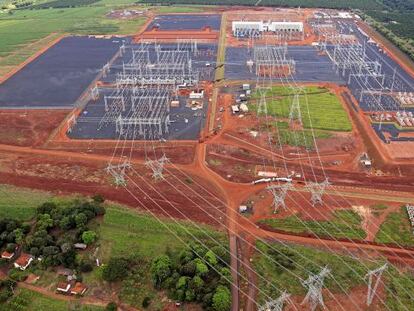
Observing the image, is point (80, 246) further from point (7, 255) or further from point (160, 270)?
point (160, 270)

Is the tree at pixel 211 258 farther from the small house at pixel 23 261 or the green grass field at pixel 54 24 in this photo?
the green grass field at pixel 54 24

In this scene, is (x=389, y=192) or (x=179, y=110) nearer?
(x=389, y=192)

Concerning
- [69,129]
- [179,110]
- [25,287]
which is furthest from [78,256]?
[179,110]

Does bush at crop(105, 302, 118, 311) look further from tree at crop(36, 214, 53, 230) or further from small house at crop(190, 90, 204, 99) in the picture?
small house at crop(190, 90, 204, 99)

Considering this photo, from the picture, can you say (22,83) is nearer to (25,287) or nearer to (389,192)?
(25,287)

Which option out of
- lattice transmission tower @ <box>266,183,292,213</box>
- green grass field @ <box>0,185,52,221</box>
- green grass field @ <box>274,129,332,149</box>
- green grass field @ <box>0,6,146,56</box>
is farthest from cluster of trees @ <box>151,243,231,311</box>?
green grass field @ <box>0,6,146,56</box>

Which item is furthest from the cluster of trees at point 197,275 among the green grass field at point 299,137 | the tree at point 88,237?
the green grass field at point 299,137

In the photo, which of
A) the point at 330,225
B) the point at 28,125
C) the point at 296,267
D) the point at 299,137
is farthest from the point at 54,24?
the point at 296,267
